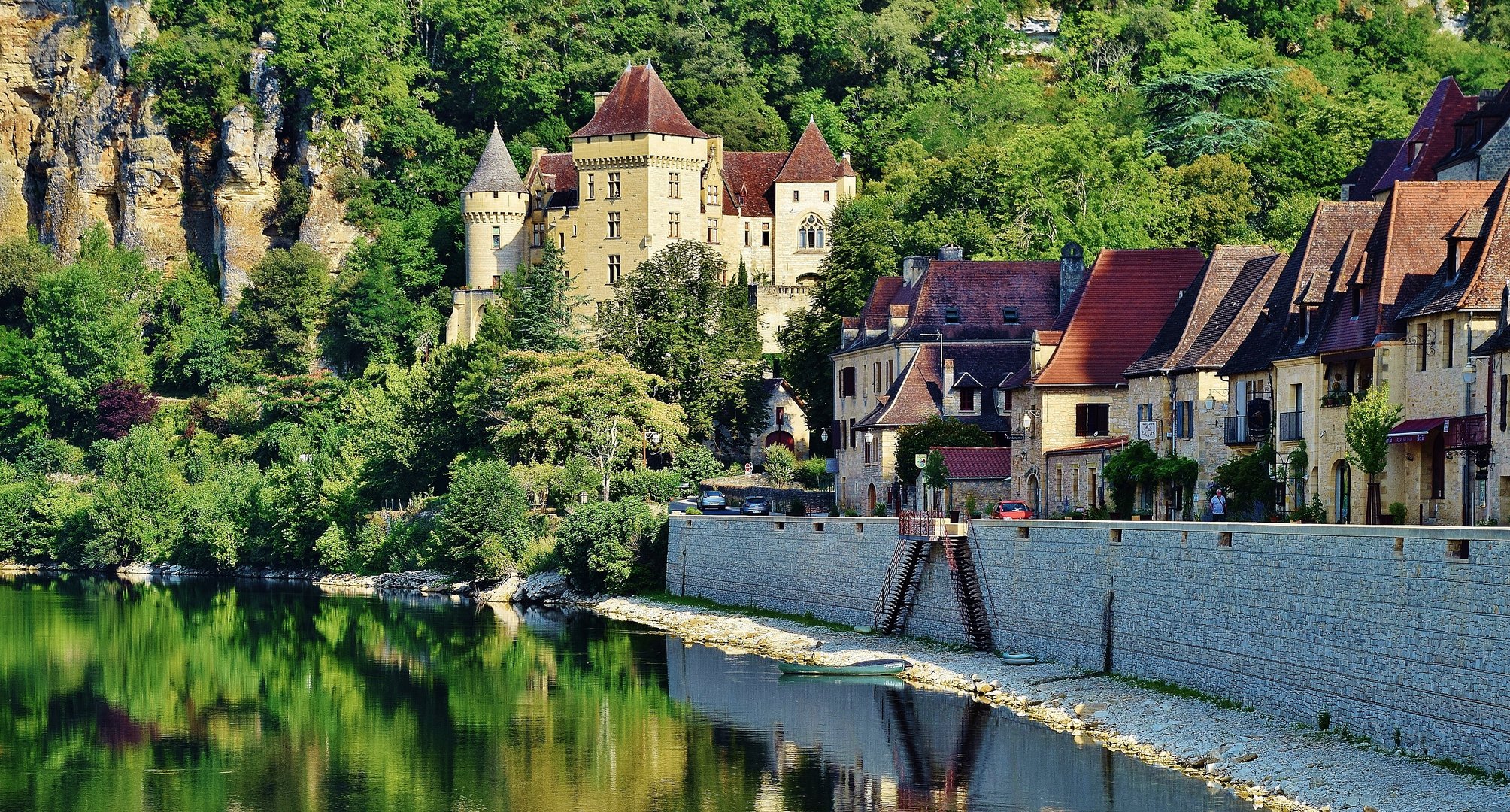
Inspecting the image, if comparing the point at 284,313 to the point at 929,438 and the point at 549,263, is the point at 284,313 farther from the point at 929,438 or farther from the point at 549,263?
the point at 929,438

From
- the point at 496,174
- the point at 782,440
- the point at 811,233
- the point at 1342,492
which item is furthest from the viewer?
the point at 496,174

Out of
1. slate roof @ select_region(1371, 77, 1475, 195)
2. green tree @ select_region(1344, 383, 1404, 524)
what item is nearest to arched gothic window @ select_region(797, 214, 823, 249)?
slate roof @ select_region(1371, 77, 1475, 195)

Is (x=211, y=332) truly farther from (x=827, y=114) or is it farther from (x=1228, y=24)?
(x=1228, y=24)

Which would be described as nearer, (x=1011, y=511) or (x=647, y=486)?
(x=1011, y=511)

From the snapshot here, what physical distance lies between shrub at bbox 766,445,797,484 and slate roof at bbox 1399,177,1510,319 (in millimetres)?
45861

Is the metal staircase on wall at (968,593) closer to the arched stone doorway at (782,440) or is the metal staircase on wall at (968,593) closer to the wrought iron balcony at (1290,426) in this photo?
the wrought iron balcony at (1290,426)

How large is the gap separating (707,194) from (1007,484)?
2029 inches

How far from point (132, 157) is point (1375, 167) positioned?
90.3 metres

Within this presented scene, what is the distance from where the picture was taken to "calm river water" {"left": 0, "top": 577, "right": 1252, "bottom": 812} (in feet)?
119

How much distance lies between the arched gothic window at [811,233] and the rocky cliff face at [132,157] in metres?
29.8

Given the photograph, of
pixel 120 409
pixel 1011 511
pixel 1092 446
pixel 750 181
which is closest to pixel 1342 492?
pixel 1011 511

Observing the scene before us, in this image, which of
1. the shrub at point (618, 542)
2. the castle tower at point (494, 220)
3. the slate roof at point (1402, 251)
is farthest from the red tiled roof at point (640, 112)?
the slate roof at point (1402, 251)

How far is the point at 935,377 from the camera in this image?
68.8 metres

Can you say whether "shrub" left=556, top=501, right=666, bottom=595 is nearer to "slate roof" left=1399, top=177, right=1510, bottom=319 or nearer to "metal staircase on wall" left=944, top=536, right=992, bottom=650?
"metal staircase on wall" left=944, top=536, right=992, bottom=650
